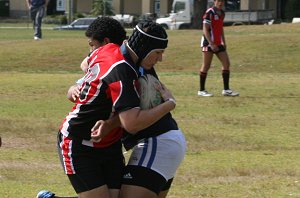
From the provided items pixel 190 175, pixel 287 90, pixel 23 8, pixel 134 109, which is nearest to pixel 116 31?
pixel 134 109

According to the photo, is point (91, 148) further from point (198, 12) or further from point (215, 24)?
point (198, 12)

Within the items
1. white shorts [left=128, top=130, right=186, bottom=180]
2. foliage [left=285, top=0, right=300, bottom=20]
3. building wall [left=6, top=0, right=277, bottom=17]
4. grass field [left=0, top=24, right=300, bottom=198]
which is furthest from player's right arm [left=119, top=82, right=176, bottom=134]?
building wall [left=6, top=0, right=277, bottom=17]

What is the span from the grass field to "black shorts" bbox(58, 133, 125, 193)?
2.34 metres

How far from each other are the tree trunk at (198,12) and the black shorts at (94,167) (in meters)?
48.6

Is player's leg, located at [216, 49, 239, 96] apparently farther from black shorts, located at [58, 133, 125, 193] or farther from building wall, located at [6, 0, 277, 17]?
building wall, located at [6, 0, 277, 17]

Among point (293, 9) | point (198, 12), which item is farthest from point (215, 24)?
point (293, 9)

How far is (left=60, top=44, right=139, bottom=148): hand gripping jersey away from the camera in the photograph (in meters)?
5.36

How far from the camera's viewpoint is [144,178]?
559 cm

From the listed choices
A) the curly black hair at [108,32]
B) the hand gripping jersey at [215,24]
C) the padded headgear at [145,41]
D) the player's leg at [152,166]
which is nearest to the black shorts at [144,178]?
the player's leg at [152,166]

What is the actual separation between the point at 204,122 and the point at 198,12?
42.2 meters

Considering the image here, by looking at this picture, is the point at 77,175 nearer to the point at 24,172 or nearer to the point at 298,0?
the point at 24,172

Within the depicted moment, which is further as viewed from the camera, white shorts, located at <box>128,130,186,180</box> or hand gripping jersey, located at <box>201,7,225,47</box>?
hand gripping jersey, located at <box>201,7,225,47</box>

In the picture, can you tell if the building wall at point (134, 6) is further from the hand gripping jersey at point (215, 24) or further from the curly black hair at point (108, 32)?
the curly black hair at point (108, 32)

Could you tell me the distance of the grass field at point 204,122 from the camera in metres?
8.59
